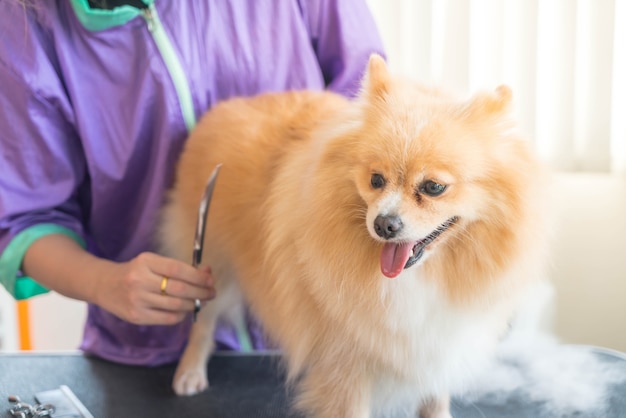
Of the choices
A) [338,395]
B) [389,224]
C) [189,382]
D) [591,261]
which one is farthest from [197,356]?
[591,261]

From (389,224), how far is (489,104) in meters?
0.19

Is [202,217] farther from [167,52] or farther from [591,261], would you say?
[591,261]

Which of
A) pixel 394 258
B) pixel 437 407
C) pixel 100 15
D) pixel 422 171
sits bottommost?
pixel 437 407

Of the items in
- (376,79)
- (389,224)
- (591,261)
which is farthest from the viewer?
(591,261)

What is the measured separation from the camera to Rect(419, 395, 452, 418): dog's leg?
1060 millimetres

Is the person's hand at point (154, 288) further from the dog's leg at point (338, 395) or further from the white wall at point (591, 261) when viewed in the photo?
the white wall at point (591, 261)

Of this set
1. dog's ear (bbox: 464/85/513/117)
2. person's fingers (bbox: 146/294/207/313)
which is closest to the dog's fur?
dog's ear (bbox: 464/85/513/117)

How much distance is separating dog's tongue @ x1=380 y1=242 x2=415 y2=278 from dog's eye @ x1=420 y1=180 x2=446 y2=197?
0.22 feet

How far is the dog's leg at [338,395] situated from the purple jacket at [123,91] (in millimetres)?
380

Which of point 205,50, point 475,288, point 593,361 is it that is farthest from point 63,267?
point 593,361

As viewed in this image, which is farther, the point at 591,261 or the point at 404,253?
the point at 591,261

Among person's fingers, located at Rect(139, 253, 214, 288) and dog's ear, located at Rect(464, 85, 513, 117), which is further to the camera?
person's fingers, located at Rect(139, 253, 214, 288)

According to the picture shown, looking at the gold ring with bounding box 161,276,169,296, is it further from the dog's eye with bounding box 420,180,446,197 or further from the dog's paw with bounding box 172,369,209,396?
the dog's eye with bounding box 420,180,446,197

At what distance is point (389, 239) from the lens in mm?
823
